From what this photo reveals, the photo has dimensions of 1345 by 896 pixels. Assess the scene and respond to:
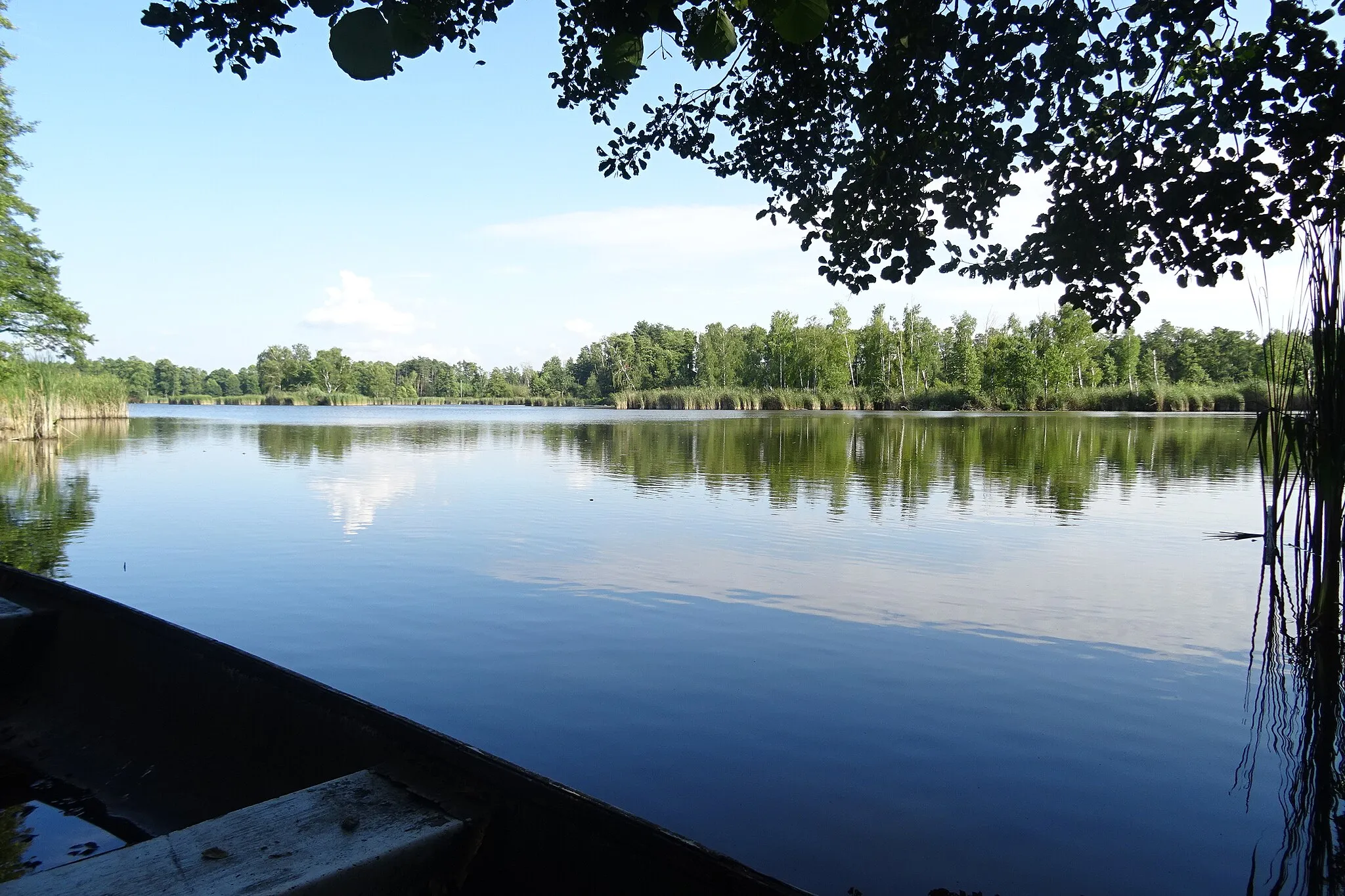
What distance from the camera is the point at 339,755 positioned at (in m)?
3.03

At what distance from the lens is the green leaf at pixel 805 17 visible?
6.82ft

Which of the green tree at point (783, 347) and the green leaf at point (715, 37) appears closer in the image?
the green leaf at point (715, 37)

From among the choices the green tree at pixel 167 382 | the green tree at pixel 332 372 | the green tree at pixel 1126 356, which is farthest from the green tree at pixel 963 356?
the green tree at pixel 167 382

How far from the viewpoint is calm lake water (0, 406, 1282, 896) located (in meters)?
3.82

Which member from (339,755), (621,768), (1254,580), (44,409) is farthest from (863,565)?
(44,409)

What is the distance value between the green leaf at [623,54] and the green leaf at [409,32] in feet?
2.75

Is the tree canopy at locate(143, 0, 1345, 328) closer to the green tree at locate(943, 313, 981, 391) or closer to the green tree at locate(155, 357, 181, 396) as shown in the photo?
the green tree at locate(943, 313, 981, 391)

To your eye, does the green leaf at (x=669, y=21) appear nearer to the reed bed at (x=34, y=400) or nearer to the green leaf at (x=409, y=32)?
the green leaf at (x=409, y=32)

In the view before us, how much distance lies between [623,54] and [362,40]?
3.69 ft

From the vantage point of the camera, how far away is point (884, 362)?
8581 centimetres

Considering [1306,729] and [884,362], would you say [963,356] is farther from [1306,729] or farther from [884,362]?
[1306,729]

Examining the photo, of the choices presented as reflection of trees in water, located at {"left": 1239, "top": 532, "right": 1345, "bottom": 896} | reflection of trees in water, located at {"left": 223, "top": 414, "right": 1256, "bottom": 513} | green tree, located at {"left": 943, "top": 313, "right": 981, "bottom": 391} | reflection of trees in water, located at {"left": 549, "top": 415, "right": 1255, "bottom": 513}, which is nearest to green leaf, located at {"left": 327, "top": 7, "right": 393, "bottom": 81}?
reflection of trees in water, located at {"left": 1239, "top": 532, "right": 1345, "bottom": 896}

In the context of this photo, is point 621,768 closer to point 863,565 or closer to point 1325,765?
point 1325,765


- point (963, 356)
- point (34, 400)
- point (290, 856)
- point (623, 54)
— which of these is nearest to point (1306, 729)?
point (623, 54)
